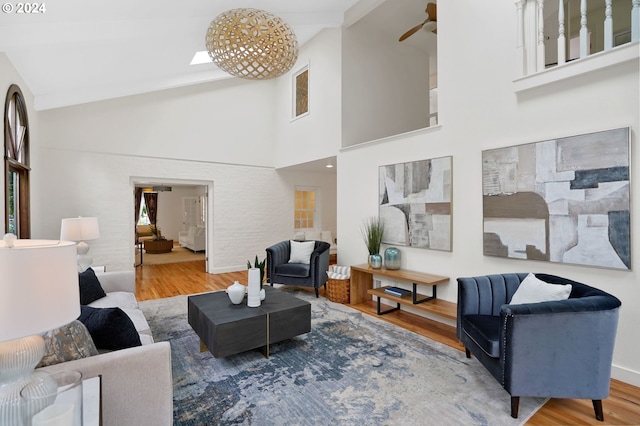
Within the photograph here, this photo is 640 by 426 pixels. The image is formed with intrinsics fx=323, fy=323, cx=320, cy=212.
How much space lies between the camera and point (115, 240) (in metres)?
5.58

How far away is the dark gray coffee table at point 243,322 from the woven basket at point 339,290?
1379 millimetres

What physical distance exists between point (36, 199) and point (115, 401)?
4.50 metres

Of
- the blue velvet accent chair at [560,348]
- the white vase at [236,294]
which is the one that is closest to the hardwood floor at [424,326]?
the blue velvet accent chair at [560,348]

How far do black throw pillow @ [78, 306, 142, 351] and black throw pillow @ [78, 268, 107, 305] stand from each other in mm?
1352

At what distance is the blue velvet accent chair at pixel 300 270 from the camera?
4766mm

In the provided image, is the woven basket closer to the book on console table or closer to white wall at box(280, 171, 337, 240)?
the book on console table

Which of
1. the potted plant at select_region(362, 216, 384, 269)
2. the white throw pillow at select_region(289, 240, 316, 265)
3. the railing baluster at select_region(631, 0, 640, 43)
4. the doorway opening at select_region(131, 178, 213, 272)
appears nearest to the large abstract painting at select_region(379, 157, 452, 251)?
the potted plant at select_region(362, 216, 384, 269)

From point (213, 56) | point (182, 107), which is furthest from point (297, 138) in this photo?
point (213, 56)

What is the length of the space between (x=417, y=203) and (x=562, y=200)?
1.54 metres

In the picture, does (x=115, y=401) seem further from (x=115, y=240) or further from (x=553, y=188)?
(x=115, y=240)

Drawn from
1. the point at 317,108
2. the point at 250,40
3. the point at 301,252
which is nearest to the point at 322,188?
the point at 317,108

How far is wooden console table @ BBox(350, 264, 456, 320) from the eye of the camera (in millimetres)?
3509

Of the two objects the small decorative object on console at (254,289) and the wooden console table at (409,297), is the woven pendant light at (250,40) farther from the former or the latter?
the wooden console table at (409,297)

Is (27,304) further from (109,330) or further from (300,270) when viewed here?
(300,270)
